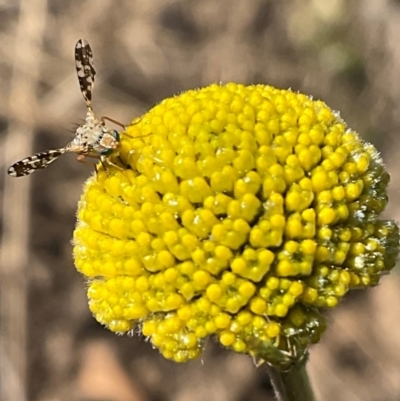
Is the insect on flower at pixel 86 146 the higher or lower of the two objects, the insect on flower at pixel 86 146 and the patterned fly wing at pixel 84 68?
the lower

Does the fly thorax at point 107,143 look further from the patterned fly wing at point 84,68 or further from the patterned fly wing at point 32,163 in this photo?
the patterned fly wing at point 84,68

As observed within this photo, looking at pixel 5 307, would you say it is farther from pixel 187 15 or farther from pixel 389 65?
pixel 389 65

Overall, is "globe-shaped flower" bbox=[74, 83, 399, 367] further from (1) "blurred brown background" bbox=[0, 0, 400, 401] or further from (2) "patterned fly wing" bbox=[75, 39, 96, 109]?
(1) "blurred brown background" bbox=[0, 0, 400, 401]

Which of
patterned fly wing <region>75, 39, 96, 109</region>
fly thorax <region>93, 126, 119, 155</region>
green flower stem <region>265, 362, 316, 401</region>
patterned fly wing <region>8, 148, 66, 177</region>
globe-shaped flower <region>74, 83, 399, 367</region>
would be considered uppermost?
patterned fly wing <region>75, 39, 96, 109</region>

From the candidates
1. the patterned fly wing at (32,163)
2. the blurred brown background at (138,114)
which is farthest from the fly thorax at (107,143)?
the blurred brown background at (138,114)

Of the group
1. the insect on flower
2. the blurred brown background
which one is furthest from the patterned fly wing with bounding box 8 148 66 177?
the blurred brown background

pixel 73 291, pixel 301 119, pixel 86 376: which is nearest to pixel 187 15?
pixel 73 291
